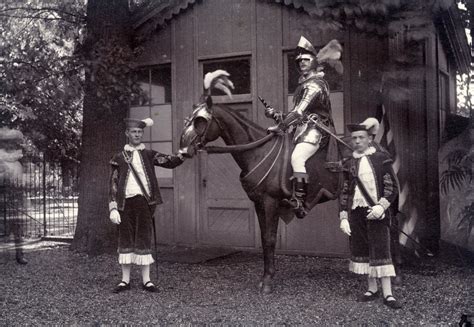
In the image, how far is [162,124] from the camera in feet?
24.8

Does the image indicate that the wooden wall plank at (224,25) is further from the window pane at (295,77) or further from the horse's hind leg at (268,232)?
the horse's hind leg at (268,232)

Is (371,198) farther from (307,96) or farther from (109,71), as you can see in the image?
(109,71)

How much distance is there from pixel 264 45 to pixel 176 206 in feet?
9.16

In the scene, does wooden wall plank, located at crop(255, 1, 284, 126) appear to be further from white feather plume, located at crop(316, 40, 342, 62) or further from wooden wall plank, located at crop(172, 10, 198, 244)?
white feather plume, located at crop(316, 40, 342, 62)

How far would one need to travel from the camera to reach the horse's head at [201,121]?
452 centimetres

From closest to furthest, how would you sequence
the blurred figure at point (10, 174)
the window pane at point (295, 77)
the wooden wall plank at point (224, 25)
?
the blurred figure at point (10, 174), the window pane at point (295, 77), the wooden wall plank at point (224, 25)

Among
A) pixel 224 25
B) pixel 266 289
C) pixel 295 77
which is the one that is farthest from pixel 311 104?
pixel 224 25

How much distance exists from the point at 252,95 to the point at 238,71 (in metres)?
0.48

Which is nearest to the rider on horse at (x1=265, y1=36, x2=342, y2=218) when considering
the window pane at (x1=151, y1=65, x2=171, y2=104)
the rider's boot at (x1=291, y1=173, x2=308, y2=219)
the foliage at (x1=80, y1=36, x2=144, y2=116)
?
the rider's boot at (x1=291, y1=173, x2=308, y2=219)

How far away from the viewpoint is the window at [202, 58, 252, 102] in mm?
7062

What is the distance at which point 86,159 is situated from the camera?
694 cm

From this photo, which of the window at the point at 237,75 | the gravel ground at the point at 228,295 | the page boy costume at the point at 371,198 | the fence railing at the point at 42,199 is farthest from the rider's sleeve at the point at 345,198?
the fence railing at the point at 42,199

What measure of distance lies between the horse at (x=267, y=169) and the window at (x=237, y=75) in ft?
7.10

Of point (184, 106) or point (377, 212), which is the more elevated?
point (184, 106)
